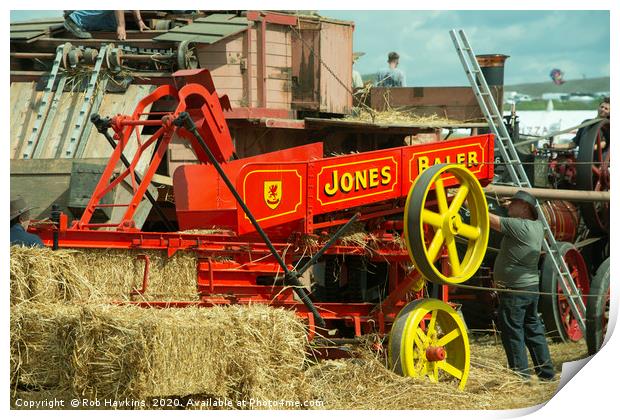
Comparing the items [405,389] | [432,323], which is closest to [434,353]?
[432,323]

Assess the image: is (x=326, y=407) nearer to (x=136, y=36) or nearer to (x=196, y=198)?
(x=196, y=198)

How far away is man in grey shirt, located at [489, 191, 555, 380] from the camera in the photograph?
807cm

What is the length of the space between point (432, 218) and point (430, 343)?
3.24 feet

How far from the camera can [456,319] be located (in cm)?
762

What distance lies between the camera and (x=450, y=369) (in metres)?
7.51

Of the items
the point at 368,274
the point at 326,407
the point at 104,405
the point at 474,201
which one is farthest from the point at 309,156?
the point at 104,405

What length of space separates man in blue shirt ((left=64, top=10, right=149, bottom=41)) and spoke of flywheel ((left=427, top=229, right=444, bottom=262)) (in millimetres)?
4879

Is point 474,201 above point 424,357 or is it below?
Answer: above

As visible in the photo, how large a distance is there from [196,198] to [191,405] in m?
2.29

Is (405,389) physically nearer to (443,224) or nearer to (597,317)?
(443,224)

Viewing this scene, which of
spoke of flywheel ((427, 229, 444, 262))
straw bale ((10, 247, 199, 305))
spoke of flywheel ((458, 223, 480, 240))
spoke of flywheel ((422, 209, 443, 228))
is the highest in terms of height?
spoke of flywheel ((422, 209, 443, 228))

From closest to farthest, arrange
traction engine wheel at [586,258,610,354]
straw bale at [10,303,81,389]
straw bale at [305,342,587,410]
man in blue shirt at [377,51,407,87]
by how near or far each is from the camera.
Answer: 1. straw bale at [10,303,81,389]
2. straw bale at [305,342,587,410]
3. traction engine wheel at [586,258,610,354]
4. man in blue shirt at [377,51,407,87]

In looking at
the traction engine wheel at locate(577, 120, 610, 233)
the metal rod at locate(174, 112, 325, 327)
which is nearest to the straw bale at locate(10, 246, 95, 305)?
the metal rod at locate(174, 112, 325, 327)

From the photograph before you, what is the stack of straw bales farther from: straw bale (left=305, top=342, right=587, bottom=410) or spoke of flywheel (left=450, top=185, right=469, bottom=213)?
spoke of flywheel (left=450, top=185, right=469, bottom=213)
